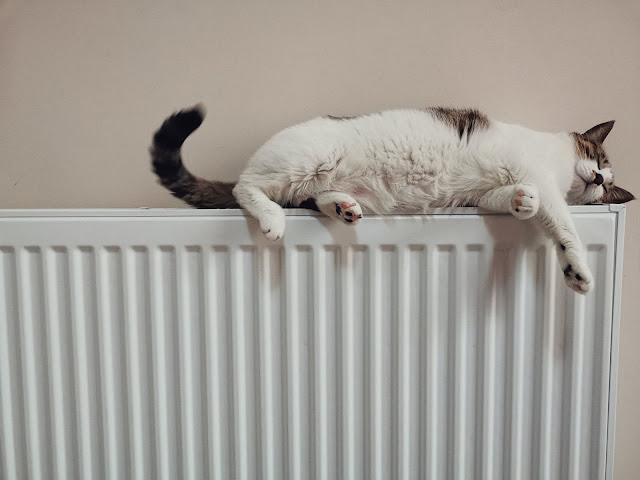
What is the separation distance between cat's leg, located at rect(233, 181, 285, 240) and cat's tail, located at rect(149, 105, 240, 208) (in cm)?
13

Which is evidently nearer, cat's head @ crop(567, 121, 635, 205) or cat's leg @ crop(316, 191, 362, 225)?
cat's leg @ crop(316, 191, 362, 225)

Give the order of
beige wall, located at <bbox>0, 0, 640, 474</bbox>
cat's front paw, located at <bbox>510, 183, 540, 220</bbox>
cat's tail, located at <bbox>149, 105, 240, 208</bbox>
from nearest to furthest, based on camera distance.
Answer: cat's front paw, located at <bbox>510, 183, 540, 220</bbox> → cat's tail, located at <bbox>149, 105, 240, 208</bbox> → beige wall, located at <bbox>0, 0, 640, 474</bbox>

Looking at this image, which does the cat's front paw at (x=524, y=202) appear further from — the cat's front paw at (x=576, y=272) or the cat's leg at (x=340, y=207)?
the cat's leg at (x=340, y=207)

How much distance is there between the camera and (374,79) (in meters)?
1.04

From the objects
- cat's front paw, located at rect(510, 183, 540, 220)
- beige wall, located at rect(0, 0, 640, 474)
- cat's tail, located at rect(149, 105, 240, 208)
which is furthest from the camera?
beige wall, located at rect(0, 0, 640, 474)

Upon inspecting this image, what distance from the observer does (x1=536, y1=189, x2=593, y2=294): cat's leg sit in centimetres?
74

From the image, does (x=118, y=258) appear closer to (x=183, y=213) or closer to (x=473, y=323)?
(x=183, y=213)

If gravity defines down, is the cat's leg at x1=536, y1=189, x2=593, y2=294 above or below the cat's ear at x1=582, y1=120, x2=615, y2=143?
below

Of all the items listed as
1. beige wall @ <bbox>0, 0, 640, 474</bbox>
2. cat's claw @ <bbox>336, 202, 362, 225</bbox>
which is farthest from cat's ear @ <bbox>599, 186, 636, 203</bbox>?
cat's claw @ <bbox>336, 202, 362, 225</bbox>

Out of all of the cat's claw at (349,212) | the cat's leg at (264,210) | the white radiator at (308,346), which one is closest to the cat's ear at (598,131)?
the white radiator at (308,346)

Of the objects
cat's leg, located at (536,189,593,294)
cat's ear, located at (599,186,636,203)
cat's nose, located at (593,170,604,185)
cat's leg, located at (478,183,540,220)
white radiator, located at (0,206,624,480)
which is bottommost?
white radiator, located at (0,206,624,480)

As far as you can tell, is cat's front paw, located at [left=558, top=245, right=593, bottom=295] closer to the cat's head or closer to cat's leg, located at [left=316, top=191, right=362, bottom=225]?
the cat's head

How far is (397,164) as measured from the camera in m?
0.84

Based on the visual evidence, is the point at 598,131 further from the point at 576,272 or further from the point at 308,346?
the point at 308,346
